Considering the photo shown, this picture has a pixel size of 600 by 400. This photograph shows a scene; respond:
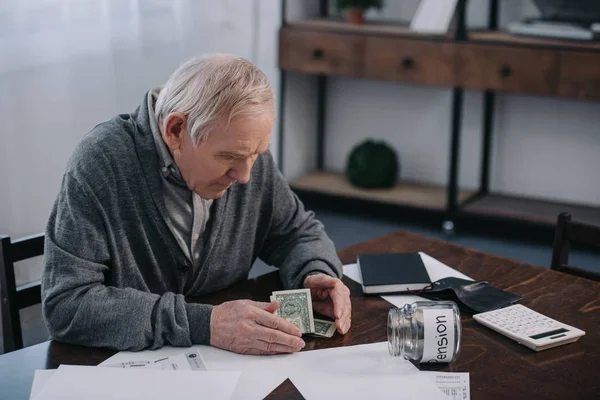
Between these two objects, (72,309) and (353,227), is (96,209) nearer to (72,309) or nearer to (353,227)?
(72,309)

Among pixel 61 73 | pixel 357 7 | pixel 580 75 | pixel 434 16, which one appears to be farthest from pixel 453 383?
pixel 357 7

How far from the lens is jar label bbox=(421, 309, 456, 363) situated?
1.39 metres

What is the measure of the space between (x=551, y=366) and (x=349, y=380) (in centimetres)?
36

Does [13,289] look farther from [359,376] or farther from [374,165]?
[374,165]

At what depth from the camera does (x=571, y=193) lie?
4203 millimetres

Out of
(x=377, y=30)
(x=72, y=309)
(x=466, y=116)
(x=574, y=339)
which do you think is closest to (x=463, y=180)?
(x=466, y=116)

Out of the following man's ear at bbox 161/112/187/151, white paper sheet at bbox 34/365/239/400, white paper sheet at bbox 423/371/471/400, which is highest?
man's ear at bbox 161/112/187/151

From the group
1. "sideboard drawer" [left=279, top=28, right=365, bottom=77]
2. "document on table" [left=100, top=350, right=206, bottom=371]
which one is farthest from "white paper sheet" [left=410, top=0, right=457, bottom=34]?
"document on table" [left=100, top=350, right=206, bottom=371]

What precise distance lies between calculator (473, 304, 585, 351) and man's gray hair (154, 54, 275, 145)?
585 mm

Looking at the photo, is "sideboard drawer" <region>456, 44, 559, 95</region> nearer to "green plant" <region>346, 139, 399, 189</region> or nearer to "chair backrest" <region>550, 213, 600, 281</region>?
"green plant" <region>346, 139, 399, 189</region>

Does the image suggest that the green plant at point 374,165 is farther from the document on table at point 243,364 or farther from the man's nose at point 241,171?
the document on table at point 243,364

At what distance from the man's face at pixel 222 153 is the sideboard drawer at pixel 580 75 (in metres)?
2.36

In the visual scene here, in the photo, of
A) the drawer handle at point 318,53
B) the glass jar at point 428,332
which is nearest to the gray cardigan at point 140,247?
the glass jar at point 428,332

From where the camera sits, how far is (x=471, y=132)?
4.37 meters
